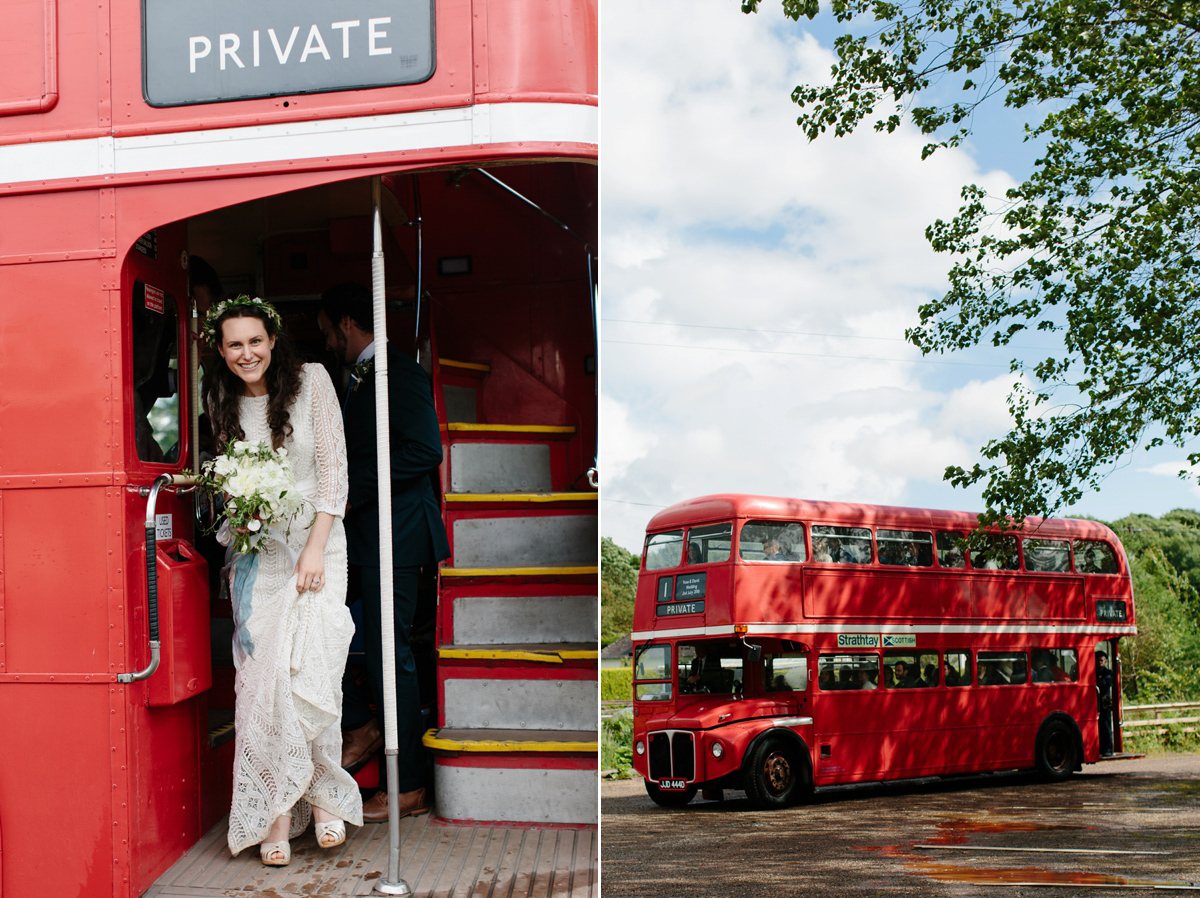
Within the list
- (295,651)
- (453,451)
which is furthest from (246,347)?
(453,451)

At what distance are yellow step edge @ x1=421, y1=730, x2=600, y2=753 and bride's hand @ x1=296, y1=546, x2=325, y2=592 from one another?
67cm

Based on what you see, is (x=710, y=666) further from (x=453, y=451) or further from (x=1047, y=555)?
(x=453, y=451)

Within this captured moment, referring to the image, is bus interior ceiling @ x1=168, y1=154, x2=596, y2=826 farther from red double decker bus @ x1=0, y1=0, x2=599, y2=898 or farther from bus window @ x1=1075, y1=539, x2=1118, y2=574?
Answer: bus window @ x1=1075, y1=539, x2=1118, y2=574

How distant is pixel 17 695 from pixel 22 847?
1.34ft

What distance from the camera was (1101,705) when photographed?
2.54 meters

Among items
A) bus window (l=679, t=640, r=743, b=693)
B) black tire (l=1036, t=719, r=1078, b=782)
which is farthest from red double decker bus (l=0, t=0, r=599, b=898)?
black tire (l=1036, t=719, r=1078, b=782)

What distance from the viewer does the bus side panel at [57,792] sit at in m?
2.07

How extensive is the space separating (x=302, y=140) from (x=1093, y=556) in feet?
8.77

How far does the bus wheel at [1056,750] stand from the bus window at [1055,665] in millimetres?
186

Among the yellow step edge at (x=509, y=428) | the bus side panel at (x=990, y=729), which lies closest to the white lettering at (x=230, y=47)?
the yellow step edge at (x=509, y=428)

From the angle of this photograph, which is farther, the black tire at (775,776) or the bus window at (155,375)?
the black tire at (775,776)

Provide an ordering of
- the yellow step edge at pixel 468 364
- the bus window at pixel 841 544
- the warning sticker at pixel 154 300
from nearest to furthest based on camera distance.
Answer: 1. the warning sticker at pixel 154 300
2. the bus window at pixel 841 544
3. the yellow step edge at pixel 468 364

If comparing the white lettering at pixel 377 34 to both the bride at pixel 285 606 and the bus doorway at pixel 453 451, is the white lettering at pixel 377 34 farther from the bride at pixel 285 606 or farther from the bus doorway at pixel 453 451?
the bride at pixel 285 606

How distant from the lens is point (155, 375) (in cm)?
232
